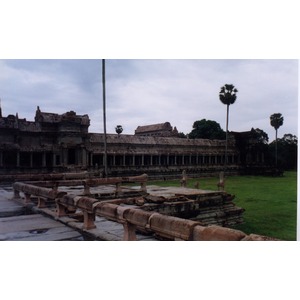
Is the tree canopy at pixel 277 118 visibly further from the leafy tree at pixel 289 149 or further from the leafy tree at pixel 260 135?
the leafy tree at pixel 260 135

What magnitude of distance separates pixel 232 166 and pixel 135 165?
13.6m

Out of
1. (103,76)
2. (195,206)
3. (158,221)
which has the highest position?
(103,76)

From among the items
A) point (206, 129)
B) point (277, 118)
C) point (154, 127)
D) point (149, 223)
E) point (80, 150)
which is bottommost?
point (149, 223)

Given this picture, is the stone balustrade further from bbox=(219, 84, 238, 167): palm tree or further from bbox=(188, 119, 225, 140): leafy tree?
bbox=(188, 119, 225, 140): leafy tree

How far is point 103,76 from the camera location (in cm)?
1686

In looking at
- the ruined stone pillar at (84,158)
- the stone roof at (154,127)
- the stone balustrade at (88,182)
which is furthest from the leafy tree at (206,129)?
the stone balustrade at (88,182)

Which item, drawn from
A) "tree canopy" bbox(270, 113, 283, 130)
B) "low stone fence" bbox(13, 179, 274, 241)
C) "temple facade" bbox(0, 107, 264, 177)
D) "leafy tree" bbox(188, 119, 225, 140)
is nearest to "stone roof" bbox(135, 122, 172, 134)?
"leafy tree" bbox(188, 119, 225, 140)

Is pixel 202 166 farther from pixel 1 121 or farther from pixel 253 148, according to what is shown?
pixel 1 121

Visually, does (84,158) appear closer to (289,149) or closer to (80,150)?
(80,150)

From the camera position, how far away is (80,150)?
93.4ft

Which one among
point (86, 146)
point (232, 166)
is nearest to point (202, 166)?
point (232, 166)

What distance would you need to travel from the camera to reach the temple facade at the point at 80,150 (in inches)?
993

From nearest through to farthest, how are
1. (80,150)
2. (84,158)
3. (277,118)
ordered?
(277,118) → (80,150) → (84,158)

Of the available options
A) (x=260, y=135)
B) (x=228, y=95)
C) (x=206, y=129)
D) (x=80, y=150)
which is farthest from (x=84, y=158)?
(x=206, y=129)
